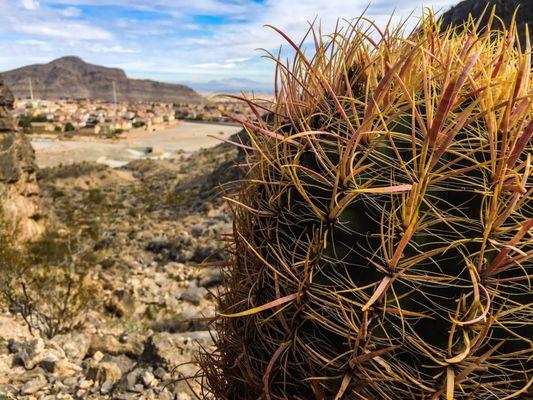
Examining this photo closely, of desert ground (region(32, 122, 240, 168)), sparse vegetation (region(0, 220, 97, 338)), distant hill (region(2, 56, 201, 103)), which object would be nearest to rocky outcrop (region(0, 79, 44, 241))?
sparse vegetation (region(0, 220, 97, 338))

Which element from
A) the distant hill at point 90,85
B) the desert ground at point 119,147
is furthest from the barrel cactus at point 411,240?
the distant hill at point 90,85

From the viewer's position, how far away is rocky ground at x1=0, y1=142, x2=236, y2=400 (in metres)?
3.56

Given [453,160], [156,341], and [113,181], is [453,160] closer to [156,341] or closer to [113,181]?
[156,341]

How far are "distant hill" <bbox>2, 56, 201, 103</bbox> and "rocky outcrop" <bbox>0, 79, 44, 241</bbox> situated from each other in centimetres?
11669

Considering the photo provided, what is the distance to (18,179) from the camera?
9805 mm

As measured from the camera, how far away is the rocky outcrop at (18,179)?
9281mm

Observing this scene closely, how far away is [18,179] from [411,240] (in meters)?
10.4

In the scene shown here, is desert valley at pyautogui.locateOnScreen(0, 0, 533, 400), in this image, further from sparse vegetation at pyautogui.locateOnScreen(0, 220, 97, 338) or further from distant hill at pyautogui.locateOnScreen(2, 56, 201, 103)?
distant hill at pyautogui.locateOnScreen(2, 56, 201, 103)

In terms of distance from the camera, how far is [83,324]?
556 cm

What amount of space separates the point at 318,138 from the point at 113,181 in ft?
65.2

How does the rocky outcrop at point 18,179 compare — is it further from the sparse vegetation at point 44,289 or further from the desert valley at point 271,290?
the sparse vegetation at point 44,289

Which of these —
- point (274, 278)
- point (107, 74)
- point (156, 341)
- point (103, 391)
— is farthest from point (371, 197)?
point (107, 74)

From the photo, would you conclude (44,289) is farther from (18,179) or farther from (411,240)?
(411,240)

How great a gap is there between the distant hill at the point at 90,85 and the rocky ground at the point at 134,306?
113 m
